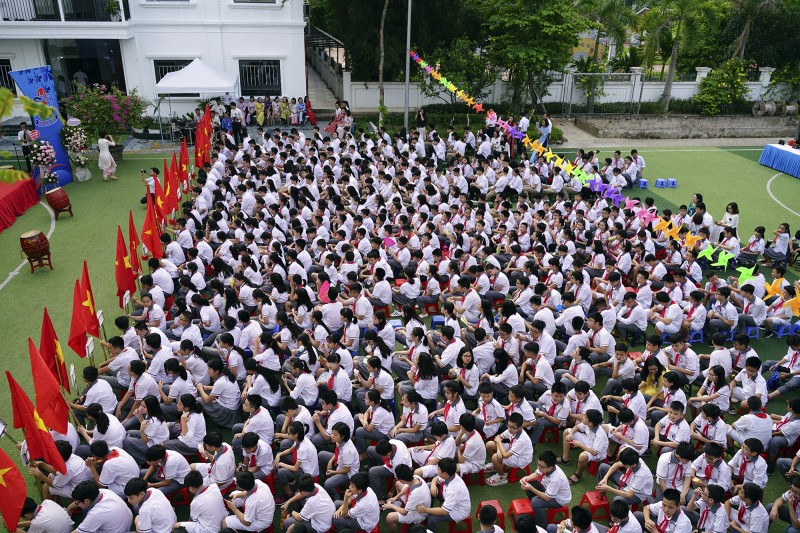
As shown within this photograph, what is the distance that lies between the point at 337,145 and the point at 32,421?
12.4 metres

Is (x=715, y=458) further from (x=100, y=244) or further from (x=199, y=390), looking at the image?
(x=100, y=244)

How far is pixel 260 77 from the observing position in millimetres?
23703

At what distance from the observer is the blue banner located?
16.4 metres

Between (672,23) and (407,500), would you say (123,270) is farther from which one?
(672,23)

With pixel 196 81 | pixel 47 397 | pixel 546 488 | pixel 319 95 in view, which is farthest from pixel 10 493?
pixel 319 95

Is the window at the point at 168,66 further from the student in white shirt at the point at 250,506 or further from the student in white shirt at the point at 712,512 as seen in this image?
the student in white shirt at the point at 712,512

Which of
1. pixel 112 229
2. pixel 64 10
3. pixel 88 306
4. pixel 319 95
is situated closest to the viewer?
pixel 88 306

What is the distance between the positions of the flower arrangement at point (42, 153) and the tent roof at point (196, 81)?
15.1 feet

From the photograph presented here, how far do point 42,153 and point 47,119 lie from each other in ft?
4.94

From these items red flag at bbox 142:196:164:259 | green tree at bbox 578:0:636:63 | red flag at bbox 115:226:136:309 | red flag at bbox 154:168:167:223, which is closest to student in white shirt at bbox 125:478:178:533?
red flag at bbox 115:226:136:309

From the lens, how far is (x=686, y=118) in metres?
25.9

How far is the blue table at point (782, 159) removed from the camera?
64.4 feet

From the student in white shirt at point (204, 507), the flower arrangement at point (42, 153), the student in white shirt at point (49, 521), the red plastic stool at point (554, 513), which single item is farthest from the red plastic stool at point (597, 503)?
the flower arrangement at point (42, 153)

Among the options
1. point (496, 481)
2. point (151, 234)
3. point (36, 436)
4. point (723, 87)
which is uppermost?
point (723, 87)
